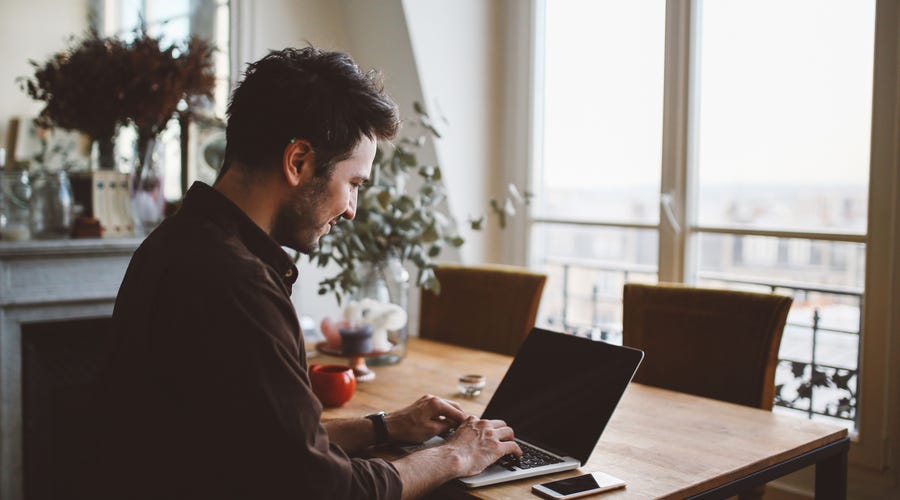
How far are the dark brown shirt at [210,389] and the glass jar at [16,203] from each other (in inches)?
76.0

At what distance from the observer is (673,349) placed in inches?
87.7

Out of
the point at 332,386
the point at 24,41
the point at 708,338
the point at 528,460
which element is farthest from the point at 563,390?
the point at 24,41

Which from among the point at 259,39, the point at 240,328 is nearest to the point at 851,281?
Result: the point at 240,328

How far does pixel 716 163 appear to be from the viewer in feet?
9.61

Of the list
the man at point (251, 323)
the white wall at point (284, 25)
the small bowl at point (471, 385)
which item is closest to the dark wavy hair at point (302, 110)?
the man at point (251, 323)

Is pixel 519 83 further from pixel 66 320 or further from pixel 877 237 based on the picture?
pixel 66 320

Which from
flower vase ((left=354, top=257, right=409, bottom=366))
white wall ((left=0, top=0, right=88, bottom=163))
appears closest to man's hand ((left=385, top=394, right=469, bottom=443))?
flower vase ((left=354, top=257, right=409, bottom=366))

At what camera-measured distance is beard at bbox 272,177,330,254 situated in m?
1.33

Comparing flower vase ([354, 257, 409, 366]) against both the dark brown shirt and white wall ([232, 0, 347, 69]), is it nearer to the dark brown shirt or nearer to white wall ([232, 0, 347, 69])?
A: the dark brown shirt

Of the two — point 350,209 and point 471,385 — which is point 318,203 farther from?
point 471,385

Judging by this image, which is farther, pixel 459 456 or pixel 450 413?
pixel 450 413

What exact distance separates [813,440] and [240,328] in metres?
1.16

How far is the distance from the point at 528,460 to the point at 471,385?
53 cm

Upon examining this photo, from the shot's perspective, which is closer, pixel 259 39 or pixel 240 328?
pixel 240 328
